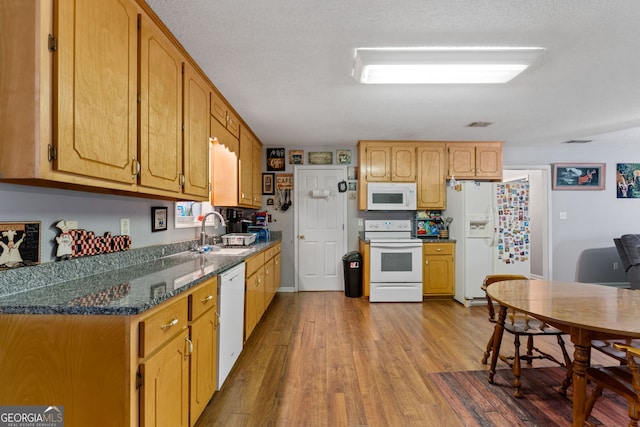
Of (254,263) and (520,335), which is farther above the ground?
(254,263)

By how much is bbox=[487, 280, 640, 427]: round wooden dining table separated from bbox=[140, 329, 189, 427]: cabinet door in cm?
180

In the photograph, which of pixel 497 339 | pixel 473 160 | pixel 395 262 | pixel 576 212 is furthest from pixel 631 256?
pixel 497 339

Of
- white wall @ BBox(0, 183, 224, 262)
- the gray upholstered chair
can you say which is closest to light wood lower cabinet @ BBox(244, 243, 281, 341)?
white wall @ BBox(0, 183, 224, 262)

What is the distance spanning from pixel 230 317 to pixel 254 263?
0.73 metres


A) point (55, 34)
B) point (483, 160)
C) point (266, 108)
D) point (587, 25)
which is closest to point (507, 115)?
point (483, 160)

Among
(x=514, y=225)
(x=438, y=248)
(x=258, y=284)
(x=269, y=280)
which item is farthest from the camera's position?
(x=438, y=248)

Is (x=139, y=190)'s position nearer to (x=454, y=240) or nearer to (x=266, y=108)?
(x=266, y=108)

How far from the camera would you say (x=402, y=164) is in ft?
14.4

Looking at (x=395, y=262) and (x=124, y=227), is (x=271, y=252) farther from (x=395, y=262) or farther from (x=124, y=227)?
(x=124, y=227)

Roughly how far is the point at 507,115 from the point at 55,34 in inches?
149

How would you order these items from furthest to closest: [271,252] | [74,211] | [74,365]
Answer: [271,252] < [74,211] < [74,365]

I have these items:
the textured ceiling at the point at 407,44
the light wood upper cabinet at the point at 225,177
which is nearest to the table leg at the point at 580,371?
the textured ceiling at the point at 407,44

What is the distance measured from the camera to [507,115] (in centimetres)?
327

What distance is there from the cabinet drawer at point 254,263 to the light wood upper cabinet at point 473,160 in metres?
3.09
